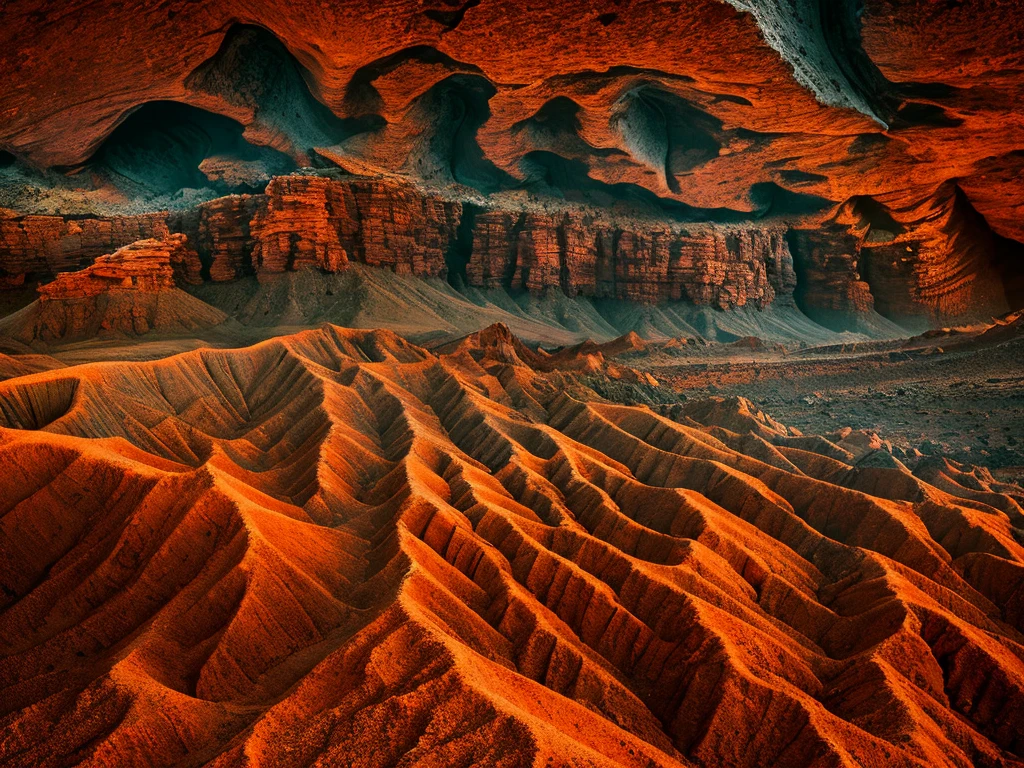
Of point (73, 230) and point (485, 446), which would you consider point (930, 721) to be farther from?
point (73, 230)

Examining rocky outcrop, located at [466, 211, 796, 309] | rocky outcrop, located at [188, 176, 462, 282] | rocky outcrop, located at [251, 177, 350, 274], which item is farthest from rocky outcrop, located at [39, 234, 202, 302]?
rocky outcrop, located at [466, 211, 796, 309]

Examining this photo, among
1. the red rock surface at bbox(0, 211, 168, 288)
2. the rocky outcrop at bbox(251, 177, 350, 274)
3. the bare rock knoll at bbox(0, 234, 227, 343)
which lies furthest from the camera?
the red rock surface at bbox(0, 211, 168, 288)

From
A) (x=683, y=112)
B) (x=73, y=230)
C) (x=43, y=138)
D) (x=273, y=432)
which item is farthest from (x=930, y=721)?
(x=73, y=230)

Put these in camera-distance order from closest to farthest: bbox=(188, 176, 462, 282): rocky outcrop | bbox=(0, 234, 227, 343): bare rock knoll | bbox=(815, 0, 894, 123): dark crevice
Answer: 1. bbox=(815, 0, 894, 123): dark crevice
2. bbox=(0, 234, 227, 343): bare rock knoll
3. bbox=(188, 176, 462, 282): rocky outcrop

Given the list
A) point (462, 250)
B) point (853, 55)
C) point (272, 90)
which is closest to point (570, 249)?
point (462, 250)

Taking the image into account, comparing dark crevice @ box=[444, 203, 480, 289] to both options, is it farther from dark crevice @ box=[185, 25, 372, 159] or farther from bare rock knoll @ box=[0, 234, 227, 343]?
bare rock knoll @ box=[0, 234, 227, 343]

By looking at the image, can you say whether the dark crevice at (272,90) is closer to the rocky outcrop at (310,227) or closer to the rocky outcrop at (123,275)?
the rocky outcrop at (310,227)

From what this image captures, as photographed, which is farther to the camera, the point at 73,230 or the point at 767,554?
the point at 73,230

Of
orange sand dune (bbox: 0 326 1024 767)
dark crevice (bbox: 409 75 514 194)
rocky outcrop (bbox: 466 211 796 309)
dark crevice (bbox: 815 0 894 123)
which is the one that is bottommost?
rocky outcrop (bbox: 466 211 796 309)
